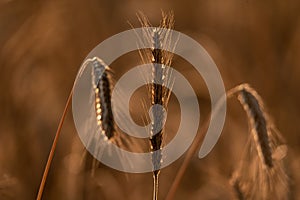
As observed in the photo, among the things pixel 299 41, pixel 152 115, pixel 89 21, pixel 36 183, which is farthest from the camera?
pixel 89 21

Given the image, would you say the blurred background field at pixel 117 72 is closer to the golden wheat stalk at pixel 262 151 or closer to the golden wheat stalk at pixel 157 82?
the golden wheat stalk at pixel 262 151

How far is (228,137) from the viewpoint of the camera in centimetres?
308

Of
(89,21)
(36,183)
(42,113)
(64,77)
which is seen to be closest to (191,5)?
(89,21)

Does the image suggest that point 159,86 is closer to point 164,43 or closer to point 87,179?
point 164,43

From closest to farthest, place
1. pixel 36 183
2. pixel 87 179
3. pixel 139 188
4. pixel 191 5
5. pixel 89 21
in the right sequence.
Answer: pixel 87 179 → pixel 139 188 → pixel 36 183 → pixel 89 21 → pixel 191 5

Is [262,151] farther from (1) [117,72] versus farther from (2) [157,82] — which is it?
(1) [117,72]

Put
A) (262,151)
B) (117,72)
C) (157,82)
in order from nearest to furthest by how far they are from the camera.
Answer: (157,82), (262,151), (117,72)

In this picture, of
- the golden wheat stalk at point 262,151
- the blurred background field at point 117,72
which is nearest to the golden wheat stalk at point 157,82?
the golden wheat stalk at point 262,151

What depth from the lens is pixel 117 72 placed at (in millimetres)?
3725

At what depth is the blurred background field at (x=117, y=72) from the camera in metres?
2.81

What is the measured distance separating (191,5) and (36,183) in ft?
4.93

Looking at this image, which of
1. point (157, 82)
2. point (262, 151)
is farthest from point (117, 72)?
point (157, 82)

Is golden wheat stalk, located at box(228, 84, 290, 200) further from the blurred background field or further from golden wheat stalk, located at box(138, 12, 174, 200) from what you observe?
the blurred background field

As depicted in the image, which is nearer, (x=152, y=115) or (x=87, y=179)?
(x=152, y=115)
